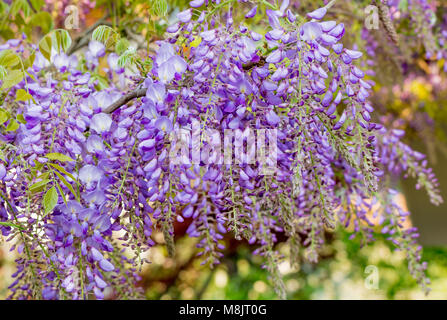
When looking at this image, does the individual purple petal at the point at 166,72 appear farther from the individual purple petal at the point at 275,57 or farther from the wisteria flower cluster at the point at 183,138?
the individual purple petal at the point at 275,57

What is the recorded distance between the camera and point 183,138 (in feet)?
2.25

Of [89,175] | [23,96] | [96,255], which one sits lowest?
[96,255]

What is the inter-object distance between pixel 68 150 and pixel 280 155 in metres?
0.36

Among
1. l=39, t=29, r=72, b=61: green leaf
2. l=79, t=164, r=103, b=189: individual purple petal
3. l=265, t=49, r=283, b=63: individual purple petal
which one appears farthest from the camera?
l=39, t=29, r=72, b=61: green leaf

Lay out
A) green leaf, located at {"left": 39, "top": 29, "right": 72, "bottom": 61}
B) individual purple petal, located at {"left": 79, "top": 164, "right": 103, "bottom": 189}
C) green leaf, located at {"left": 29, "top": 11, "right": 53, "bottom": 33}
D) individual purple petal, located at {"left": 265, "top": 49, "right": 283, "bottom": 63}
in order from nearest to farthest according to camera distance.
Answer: individual purple petal, located at {"left": 265, "top": 49, "right": 283, "bottom": 63} < individual purple petal, located at {"left": 79, "top": 164, "right": 103, "bottom": 189} < green leaf, located at {"left": 39, "top": 29, "right": 72, "bottom": 61} < green leaf, located at {"left": 29, "top": 11, "right": 53, "bottom": 33}

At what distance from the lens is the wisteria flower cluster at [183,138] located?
0.69 meters

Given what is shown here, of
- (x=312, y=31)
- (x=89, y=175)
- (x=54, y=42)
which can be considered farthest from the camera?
(x=54, y=42)

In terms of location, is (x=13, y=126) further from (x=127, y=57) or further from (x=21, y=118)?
(x=127, y=57)

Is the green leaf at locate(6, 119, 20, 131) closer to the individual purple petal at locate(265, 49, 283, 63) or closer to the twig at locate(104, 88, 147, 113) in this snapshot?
the twig at locate(104, 88, 147, 113)

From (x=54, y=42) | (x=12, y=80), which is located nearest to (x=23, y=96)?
(x=12, y=80)

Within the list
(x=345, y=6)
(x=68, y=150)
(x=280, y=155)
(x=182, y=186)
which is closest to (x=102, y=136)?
(x=68, y=150)

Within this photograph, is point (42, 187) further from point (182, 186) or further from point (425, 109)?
point (425, 109)

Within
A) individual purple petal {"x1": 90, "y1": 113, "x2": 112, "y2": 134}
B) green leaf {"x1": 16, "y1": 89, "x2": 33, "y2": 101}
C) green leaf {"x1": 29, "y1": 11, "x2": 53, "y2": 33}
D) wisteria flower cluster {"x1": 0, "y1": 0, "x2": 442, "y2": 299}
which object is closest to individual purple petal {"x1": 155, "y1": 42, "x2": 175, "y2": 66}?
wisteria flower cluster {"x1": 0, "y1": 0, "x2": 442, "y2": 299}

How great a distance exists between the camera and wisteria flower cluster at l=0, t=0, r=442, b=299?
0.69 metres
